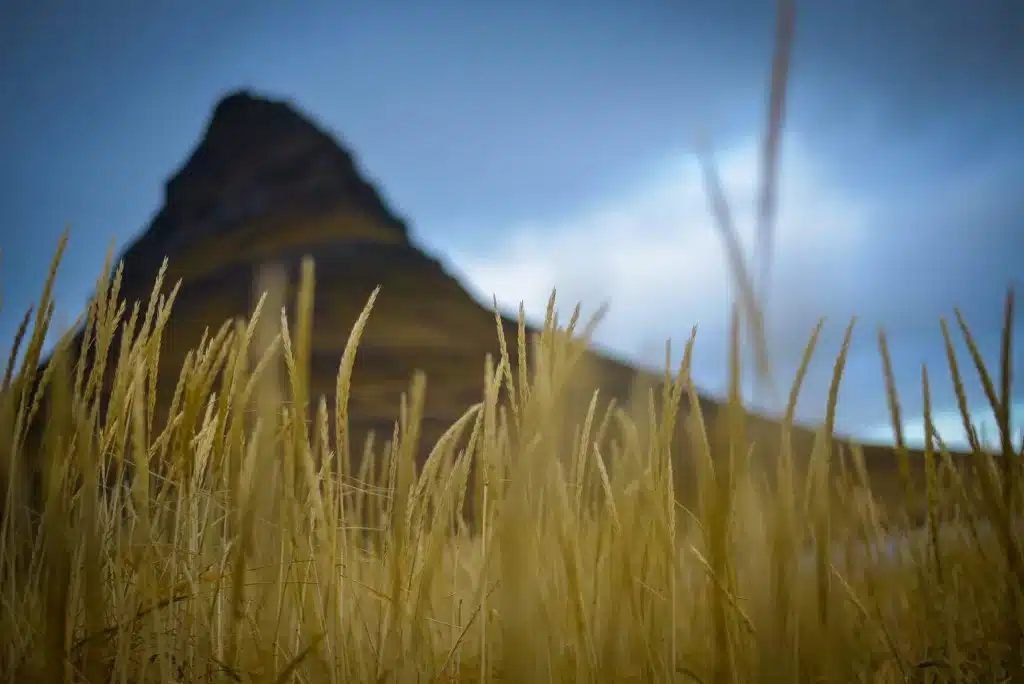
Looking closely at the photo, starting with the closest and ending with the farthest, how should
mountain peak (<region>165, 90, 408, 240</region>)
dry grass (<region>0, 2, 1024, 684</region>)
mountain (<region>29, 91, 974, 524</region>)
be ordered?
dry grass (<region>0, 2, 1024, 684</region>), mountain (<region>29, 91, 974, 524</region>), mountain peak (<region>165, 90, 408, 240</region>)

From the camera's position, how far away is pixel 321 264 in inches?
670

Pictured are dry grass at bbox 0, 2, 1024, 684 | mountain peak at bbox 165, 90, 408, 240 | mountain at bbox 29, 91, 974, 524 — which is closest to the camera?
dry grass at bbox 0, 2, 1024, 684

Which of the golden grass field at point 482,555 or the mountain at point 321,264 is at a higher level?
the mountain at point 321,264

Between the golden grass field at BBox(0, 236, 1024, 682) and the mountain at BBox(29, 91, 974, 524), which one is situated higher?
the mountain at BBox(29, 91, 974, 524)

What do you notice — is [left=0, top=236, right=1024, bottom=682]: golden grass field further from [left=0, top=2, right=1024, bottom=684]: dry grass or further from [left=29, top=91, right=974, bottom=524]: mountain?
[left=29, top=91, right=974, bottom=524]: mountain

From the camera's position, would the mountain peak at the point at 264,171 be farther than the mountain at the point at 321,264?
Yes

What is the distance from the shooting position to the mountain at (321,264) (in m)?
11.1

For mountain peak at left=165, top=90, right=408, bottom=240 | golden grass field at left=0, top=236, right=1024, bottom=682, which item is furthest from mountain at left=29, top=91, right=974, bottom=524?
golden grass field at left=0, top=236, right=1024, bottom=682

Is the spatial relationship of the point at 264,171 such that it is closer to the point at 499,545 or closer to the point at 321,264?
the point at 321,264

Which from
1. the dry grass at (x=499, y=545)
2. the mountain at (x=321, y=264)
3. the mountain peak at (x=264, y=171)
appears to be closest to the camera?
the dry grass at (x=499, y=545)

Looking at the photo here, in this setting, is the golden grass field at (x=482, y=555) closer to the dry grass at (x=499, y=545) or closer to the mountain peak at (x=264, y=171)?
the dry grass at (x=499, y=545)

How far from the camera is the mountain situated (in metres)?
11.1

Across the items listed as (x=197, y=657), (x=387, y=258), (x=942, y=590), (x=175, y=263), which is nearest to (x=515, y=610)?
(x=197, y=657)

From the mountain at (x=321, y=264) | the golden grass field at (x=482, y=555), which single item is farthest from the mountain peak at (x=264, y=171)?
the golden grass field at (x=482, y=555)
